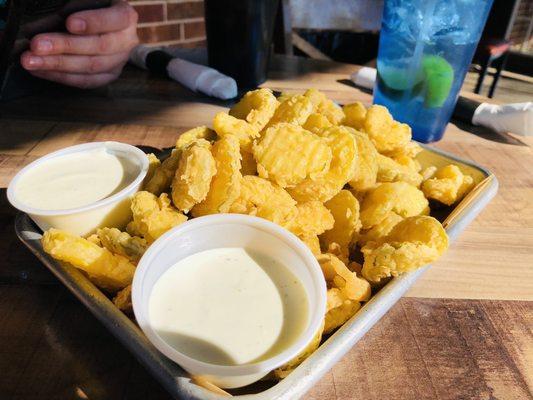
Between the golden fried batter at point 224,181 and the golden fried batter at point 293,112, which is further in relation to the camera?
the golden fried batter at point 293,112

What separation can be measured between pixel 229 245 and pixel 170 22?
93.6 inches

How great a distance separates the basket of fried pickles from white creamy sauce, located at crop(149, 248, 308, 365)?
5cm

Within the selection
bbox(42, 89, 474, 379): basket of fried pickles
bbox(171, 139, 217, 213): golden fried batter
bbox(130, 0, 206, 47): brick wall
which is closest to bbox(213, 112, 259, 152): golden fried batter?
bbox(42, 89, 474, 379): basket of fried pickles

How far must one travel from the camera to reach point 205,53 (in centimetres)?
199

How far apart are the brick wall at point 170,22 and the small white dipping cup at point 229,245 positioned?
87.3 inches

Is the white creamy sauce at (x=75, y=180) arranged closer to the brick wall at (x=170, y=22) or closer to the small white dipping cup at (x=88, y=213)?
the small white dipping cup at (x=88, y=213)

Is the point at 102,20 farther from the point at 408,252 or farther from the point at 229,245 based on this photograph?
the point at 408,252

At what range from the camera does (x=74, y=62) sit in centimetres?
151

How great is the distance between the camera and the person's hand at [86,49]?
139 centimetres

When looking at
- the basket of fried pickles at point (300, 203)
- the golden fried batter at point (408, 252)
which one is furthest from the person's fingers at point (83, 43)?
the golden fried batter at point (408, 252)

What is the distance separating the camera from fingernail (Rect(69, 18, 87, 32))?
4.72ft

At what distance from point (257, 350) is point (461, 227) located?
459mm

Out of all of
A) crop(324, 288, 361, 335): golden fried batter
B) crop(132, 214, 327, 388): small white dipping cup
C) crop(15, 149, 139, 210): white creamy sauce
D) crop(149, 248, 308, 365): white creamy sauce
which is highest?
crop(132, 214, 327, 388): small white dipping cup

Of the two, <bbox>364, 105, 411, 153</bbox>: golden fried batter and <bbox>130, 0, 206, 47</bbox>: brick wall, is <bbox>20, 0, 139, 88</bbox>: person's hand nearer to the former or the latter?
<bbox>130, 0, 206, 47</bbox>: brick wall
